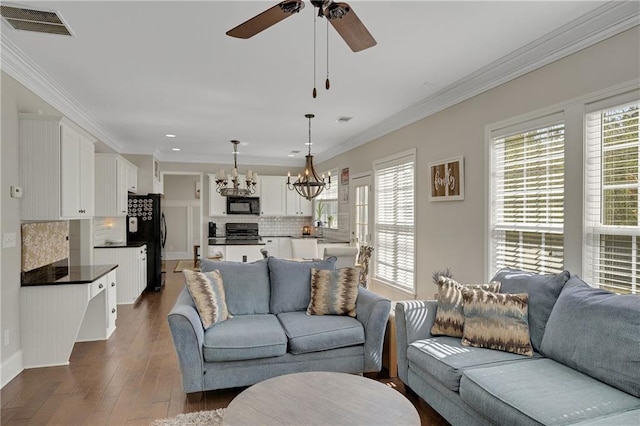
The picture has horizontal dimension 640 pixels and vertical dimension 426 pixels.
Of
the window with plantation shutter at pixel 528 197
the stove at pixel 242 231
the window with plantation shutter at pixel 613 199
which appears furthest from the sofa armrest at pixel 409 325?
the stove at pixel 242 231

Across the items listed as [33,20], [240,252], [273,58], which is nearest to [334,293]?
[273,58]

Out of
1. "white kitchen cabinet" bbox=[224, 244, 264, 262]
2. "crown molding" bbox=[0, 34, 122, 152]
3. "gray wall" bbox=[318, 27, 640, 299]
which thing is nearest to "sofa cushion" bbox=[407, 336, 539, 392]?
"gray wall" bbox=[318, 27, 640, 299]

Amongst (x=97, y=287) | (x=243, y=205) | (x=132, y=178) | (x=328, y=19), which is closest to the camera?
(x=328, y=19)

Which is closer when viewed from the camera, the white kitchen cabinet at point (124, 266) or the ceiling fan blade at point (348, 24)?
the ceiling fan blade at point (348, 24)

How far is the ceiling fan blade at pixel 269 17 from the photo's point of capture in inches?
65.7

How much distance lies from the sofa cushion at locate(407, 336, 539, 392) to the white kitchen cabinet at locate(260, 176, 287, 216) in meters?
6.43

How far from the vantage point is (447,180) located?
4141 mm

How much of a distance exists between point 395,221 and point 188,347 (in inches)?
137

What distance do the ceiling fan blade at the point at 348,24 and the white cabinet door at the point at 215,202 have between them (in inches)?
269

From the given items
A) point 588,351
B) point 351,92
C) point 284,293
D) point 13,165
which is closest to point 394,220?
point 351,92

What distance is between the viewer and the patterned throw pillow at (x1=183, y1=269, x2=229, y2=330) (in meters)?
3.04

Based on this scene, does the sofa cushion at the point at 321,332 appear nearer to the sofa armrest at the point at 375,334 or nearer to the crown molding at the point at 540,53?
the sofa armrest at the point at 375,334

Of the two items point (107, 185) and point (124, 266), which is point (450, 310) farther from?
point (107, 185)

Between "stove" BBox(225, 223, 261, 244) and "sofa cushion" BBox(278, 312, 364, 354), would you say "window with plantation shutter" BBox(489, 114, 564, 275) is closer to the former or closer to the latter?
"sofa cushion" BBox(278, 312, 364, 354)
